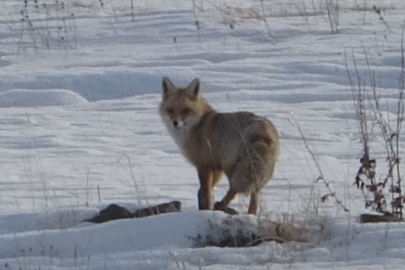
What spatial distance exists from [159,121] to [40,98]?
5.98 ft

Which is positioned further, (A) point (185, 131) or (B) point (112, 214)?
(A) point (185, 131)

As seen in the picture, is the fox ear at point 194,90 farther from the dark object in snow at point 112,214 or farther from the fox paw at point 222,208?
the dark object in snow at point 112,214

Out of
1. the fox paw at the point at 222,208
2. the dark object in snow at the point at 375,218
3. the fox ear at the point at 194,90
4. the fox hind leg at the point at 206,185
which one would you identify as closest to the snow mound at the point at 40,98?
the fox ear at the point at 194,90

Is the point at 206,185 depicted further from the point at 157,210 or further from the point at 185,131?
the point at 157,210

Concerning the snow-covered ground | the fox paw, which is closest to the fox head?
the snow-covered ground

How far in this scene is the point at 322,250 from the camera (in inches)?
242

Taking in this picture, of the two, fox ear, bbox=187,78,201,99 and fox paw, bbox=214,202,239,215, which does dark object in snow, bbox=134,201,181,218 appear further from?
fox ear, bbox=187,78,201,99

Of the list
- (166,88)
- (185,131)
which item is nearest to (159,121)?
(166,88)

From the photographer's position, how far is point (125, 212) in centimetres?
728

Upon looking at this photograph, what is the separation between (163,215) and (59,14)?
1254 centimetres

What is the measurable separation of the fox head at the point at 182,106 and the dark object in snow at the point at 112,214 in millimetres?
1120

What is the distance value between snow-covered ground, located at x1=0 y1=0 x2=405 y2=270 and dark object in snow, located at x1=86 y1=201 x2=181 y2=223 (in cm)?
17

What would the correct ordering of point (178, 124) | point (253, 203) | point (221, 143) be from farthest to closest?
1. point (178, 124)
2. point (221, 143)
3. point (253, 203)

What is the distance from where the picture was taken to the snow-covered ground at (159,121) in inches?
248
